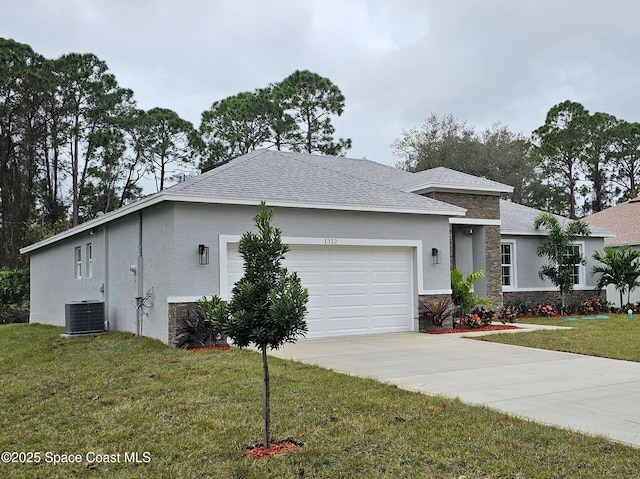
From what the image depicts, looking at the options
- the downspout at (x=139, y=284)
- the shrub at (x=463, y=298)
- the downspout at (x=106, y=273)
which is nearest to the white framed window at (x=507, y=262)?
the shrub at (x=463, y=298)

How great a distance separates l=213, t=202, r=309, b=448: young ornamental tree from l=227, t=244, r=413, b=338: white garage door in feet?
23.9

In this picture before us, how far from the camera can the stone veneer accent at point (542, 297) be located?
20.9m

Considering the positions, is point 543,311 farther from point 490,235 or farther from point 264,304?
point 264,304

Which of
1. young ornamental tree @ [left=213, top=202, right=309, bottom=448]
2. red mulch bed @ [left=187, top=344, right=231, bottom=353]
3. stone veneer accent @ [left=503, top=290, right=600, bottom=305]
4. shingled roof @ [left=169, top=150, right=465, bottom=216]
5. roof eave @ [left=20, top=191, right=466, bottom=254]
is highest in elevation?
shingled roof @ [left=169, top=150, right=465, bottom=216]

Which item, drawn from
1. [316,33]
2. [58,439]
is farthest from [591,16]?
[58,439]

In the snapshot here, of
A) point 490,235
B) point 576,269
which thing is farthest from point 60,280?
point 576,269

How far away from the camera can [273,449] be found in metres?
5.57

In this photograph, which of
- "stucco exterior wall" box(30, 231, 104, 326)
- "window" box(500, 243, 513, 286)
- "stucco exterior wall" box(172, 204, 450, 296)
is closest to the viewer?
"stucco exterior wall" box(172, 204, 450, 296)

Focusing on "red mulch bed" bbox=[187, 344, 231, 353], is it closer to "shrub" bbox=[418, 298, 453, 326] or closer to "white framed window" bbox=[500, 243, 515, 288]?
"shrub" bbox=[418, 298, 453, 326]

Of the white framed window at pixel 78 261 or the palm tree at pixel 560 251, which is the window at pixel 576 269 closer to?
the palm tree at pixel 560 251

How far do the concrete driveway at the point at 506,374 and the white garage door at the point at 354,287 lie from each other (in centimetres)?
70

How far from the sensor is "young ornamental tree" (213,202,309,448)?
18.3ft

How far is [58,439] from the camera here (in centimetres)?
614

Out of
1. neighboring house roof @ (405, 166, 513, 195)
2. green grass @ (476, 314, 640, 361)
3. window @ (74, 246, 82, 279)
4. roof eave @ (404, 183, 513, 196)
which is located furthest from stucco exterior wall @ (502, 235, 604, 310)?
window @ (74, 246, 82, 279)
